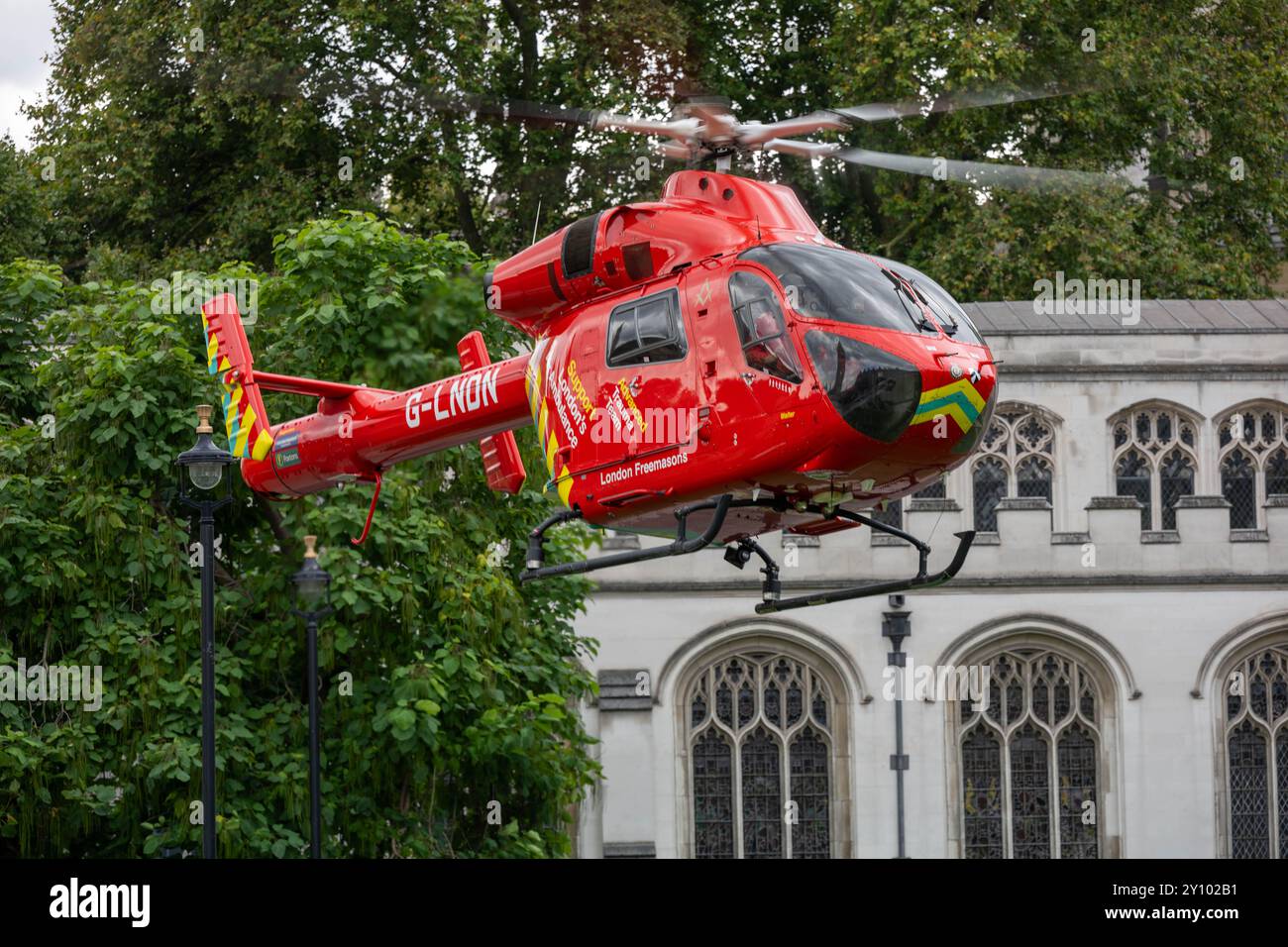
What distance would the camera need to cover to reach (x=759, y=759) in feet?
86.9

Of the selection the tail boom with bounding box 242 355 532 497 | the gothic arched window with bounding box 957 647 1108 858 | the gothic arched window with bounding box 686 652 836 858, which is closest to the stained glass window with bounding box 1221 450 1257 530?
the gothic arched window with bounding box 957 647 1108 858

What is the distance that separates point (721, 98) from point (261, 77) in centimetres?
2230

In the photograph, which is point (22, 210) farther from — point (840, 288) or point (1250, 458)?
point (840, 288)

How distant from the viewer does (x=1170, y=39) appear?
34.7m

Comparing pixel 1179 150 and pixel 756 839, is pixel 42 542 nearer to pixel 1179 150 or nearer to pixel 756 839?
pixel 756 839

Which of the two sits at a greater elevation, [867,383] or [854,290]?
[854,290]

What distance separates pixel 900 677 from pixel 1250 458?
205 inches

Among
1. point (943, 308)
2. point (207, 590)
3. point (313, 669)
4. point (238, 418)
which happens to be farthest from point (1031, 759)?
point (943, 308)

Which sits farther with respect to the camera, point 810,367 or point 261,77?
point 261,77

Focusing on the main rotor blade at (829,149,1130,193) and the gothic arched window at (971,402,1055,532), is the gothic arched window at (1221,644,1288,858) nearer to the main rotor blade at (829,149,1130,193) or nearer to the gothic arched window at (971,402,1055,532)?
the gothic arched window at (971,402,1055,532)

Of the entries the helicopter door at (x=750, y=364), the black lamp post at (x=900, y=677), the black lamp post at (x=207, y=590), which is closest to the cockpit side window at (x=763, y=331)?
the helicopter door at (x=750, y=364)

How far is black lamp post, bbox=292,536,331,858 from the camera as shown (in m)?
18.1

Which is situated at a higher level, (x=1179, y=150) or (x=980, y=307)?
(x=1179, y=150)
